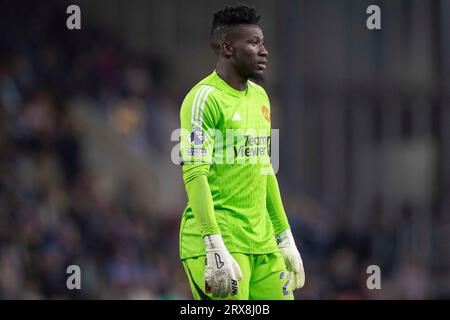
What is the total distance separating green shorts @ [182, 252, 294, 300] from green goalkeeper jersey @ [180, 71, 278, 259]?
0.05 m

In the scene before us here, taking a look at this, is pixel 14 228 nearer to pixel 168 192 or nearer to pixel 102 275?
pixel 102 275

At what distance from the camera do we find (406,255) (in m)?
15.1

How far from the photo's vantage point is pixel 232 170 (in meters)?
7.17

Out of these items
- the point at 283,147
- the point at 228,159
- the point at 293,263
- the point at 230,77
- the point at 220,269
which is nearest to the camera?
the point at 220,269

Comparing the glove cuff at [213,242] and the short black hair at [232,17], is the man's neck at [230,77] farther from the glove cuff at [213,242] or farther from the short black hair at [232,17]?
the glove cuff at [213,242]

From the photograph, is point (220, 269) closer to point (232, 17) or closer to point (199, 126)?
point (199, 126)

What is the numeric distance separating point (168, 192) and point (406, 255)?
140 inches

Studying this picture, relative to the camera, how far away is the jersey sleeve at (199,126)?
6.98 m

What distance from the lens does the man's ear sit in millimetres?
7223

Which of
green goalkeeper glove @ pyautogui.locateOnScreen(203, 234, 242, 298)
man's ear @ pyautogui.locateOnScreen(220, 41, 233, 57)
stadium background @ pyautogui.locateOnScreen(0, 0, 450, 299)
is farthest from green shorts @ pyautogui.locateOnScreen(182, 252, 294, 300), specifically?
stadium background @ pyautogui.locateOnScreen(0, 0, 450, 299)

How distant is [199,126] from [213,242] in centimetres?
74

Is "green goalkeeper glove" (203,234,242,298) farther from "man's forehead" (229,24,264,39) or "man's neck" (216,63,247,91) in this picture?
"man's forehead" (229,24,264,39)

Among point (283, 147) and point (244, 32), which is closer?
point (244, 32)

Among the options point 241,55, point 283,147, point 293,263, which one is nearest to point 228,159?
point 241,55
